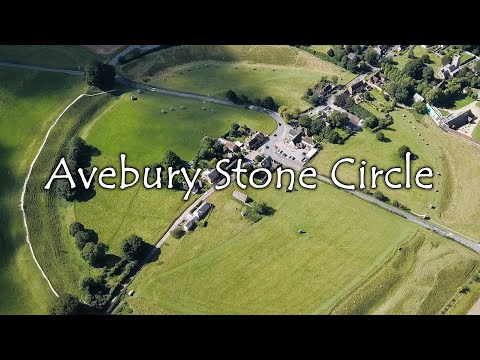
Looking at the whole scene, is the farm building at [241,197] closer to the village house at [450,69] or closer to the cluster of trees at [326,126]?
the cluster of trees at [326,126]

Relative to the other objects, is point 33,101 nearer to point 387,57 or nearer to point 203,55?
point 203,55

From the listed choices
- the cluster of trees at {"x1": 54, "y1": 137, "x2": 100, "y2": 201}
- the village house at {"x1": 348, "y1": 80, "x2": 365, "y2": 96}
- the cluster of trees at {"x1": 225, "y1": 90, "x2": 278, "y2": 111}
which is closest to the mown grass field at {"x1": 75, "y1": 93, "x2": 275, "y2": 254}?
the cluster of trees at {"x1": 54, "y1": 137, "x2": 100, "y2": 201}

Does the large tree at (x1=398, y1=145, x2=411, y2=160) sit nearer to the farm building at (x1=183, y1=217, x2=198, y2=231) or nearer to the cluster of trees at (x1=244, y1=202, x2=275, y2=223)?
the cluster of trees at (x1=244, y1=202, x2=275, y2=223)

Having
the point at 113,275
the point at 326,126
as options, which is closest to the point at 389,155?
the point at 326,126

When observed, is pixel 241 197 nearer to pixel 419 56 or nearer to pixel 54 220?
pixel 54 220

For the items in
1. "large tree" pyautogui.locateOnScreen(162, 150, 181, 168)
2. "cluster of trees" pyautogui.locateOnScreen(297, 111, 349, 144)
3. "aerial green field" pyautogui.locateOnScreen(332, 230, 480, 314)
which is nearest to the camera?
"aerial green field" pyautogui.locateOnScreen(332, 230, 480, 314)

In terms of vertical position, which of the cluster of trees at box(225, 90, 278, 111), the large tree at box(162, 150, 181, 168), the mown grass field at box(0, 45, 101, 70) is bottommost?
the large tree at box(162, 150, 181, 168)
